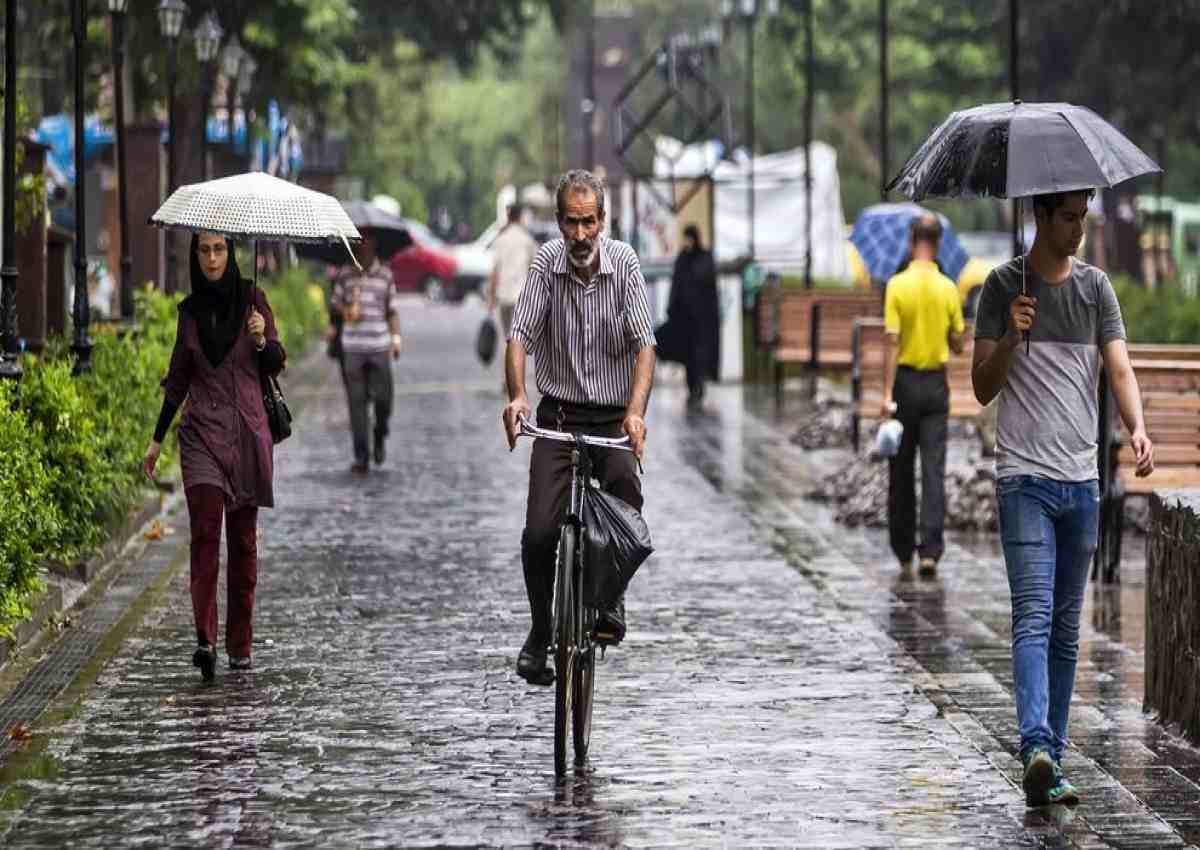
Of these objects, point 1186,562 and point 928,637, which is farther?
point 928,637

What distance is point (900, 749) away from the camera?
29.2 ft

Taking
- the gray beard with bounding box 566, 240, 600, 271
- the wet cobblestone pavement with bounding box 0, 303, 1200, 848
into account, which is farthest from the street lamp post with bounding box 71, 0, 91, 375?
the gray beard with bounding box 566, 240, 600, 271

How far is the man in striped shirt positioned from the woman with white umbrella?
5.42ft

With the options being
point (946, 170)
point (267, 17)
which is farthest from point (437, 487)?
point (267, 17)

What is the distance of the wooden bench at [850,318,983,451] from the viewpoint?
18688 millimetres

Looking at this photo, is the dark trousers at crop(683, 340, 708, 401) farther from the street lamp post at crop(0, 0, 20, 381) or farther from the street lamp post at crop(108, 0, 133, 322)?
the street lamp post at crop(0, 0, 20, 381)

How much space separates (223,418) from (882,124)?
2081 cm

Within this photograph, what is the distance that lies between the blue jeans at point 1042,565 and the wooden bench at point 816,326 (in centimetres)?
1810

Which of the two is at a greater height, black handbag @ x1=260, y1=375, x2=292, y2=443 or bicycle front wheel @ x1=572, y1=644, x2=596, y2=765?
black handbag @ x1=260, y1=375, x2=292, y2=443

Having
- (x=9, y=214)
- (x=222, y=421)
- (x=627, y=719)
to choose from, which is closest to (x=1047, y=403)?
(x=627, y=719)

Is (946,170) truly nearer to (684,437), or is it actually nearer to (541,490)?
(541,490)

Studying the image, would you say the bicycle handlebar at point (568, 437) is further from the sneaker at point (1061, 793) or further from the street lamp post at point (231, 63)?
the street lamp post at point (231, 63)

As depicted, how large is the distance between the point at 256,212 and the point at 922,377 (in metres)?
4.21

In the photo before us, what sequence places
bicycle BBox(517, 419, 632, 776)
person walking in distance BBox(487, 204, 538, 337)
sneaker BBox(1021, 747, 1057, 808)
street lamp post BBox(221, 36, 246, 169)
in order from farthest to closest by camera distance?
1. person walking in distance BBox(487, 204, 538, 337)
2. street lamp post BBox(221, 36, 246, 169)
3. bicycle BBox(517, 419, 632, 776)
4. sneaker BBox(1021, 747, 1057, 808)
